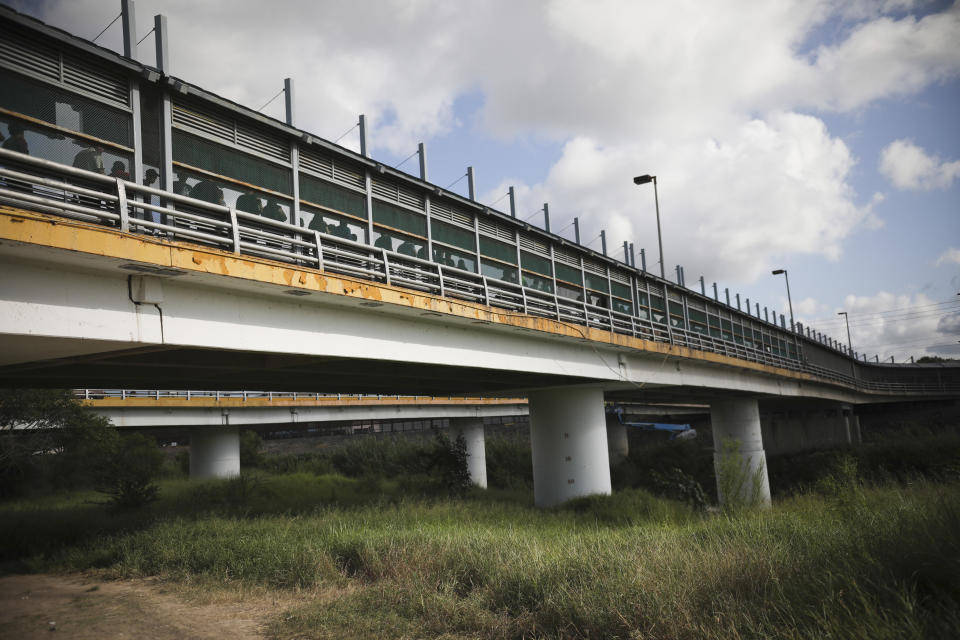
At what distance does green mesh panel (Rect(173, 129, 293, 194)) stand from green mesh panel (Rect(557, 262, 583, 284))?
1146cm

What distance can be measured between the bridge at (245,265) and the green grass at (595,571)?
347 centimetres

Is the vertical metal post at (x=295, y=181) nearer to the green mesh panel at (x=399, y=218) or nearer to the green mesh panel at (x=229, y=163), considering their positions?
the green mesh panel at (x=229, y=163)

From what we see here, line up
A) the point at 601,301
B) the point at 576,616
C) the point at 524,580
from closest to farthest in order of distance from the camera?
the point at 576,616 → the point at 524,580 → the point at 601,301

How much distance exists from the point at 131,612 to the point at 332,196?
345 inches

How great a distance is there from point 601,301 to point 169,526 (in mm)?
16889

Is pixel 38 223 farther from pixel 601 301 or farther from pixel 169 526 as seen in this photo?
pixel 601 301

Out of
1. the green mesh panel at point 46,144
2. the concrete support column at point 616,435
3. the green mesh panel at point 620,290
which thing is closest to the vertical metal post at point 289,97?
the green mesh panel at point 46,144

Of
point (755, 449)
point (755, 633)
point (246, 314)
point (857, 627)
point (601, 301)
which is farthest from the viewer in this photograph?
point (755, 449)

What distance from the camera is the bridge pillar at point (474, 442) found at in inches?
1457

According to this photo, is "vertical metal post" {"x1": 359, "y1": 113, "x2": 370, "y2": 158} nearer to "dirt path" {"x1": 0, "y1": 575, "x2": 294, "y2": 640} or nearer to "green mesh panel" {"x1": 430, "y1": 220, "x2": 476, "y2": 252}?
"green mesh panel" {"x1": 430, "y1": 220, "x2": 476, "y2": 252}

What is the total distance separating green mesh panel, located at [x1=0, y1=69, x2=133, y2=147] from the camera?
8.87m

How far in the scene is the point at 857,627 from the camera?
14.8ft

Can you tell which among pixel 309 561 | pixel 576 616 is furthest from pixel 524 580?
pixel 309 561

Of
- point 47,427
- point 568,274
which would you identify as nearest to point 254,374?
point 568,274
